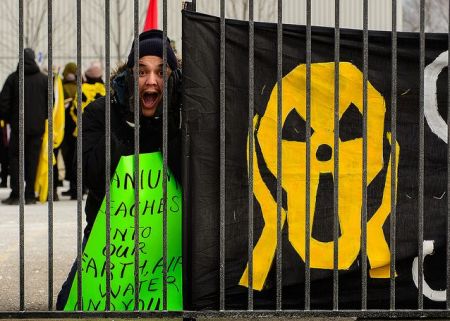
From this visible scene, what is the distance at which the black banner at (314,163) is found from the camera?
5.02m

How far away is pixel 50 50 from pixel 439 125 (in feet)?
5.82

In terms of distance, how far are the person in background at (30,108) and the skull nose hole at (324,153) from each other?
26.4 ft

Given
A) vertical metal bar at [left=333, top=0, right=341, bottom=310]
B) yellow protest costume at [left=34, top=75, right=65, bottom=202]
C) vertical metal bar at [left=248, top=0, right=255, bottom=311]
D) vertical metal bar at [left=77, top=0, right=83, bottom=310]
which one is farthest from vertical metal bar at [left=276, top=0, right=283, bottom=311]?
yellow protest costume at [left=34, top=75, right=65, bottom=202]

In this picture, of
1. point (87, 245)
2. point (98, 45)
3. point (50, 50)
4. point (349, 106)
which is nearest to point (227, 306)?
point (87, 245)

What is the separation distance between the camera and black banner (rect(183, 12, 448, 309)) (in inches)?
198

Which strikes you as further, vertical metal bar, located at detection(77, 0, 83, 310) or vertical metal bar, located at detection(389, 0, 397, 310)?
vertical metal bar, located at detection(389, 0, 397, 310)

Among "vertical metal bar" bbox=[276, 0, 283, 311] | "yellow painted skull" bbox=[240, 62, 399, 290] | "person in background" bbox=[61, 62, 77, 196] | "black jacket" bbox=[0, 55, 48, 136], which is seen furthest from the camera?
"person in background" bbox=[61, 62, 77, 196]

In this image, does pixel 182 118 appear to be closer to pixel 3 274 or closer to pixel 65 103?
pixel 3 274

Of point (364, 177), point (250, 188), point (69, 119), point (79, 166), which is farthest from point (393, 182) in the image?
point (69, 119)

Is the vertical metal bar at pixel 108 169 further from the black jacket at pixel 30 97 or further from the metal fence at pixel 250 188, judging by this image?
the black jacket at pixel 30 97

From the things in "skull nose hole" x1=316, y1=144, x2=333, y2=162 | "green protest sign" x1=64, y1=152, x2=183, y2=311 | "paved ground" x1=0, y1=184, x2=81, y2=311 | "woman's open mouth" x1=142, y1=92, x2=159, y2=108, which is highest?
"woman's open mouth" x1=142, y1=92, x2=159, y2=108

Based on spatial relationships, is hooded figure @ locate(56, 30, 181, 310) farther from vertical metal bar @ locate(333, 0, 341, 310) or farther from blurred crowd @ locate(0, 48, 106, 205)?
blurred crowd @ locate(0, 48, 106, 205)

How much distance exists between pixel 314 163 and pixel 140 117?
2.76 feet

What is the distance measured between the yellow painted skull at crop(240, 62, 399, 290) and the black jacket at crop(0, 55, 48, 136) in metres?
8.07
